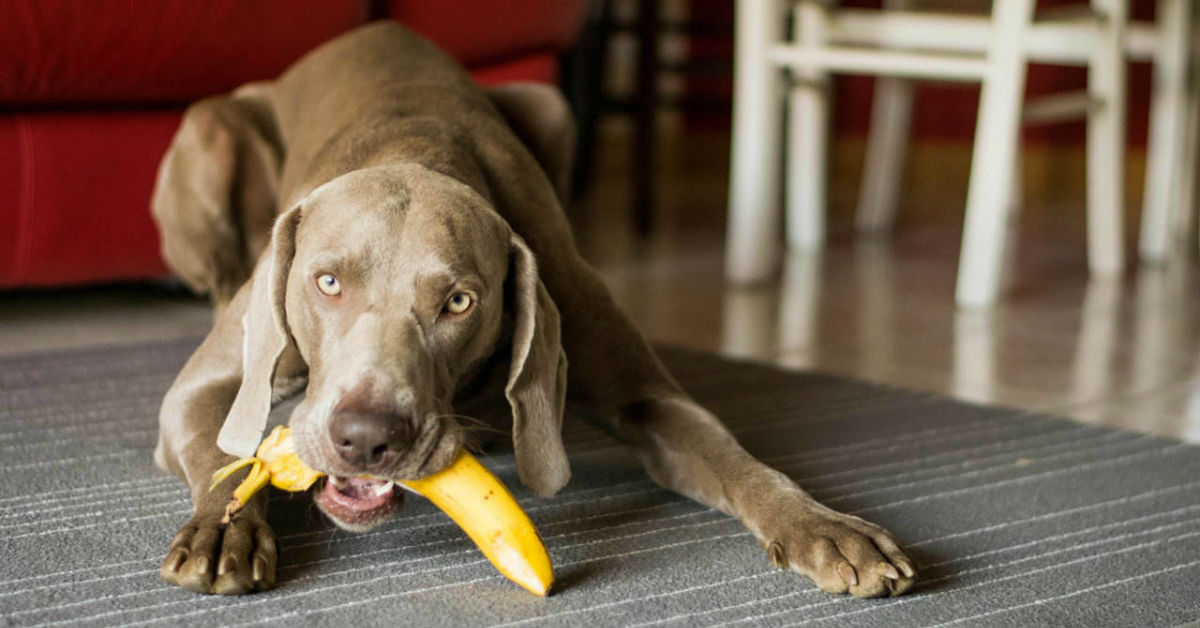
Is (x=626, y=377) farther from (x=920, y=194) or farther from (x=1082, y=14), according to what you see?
(x=920, y=194)

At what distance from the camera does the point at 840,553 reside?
1.62m

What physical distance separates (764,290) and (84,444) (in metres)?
2.10

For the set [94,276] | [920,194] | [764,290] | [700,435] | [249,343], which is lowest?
[920,194]

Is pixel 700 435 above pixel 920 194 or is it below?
above

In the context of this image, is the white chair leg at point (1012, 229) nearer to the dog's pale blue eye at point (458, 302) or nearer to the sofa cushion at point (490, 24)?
the sofa cushion at point (490, 24)

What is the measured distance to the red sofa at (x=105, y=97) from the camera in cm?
286

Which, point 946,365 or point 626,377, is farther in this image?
point 946,365

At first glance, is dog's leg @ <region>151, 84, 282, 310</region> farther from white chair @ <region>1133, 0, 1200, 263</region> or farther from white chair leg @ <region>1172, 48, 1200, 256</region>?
white chair leg @ <region>1172, 48, 1200, 256</region>

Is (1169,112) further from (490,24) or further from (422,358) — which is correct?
(422,358)

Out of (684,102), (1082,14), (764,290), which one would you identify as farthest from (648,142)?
(1082,14)

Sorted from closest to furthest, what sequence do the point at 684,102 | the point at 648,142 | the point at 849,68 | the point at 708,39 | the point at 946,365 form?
the point at 946,365 → the point at 849,68 → the point at 648,142 → the point at 684,102 → the point at 708,39

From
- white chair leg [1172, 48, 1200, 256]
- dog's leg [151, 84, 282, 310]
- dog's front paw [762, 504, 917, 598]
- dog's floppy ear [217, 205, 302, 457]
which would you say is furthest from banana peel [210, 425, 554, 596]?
white chair leg [1172, 48, 1200, 256]

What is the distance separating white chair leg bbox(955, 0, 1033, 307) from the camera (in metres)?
3.37

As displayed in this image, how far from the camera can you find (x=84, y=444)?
7.04ft
